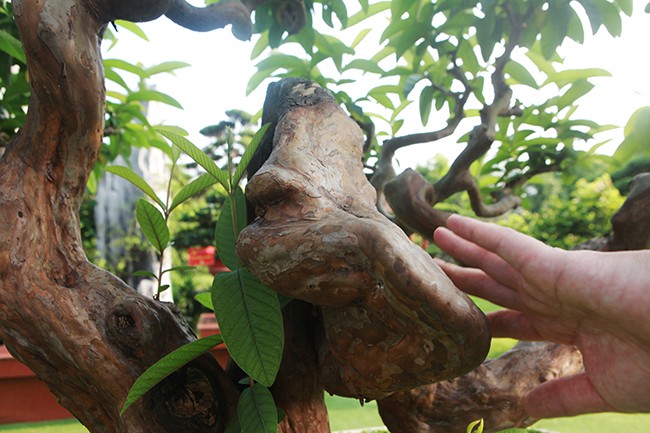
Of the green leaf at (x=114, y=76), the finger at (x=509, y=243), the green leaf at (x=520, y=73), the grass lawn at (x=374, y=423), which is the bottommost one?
the grass lawn at (x=374, y=423)

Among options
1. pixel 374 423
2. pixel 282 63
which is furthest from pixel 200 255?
pixel 282 63

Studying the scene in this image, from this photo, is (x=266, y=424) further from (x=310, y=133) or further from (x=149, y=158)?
(x=149, y=158)

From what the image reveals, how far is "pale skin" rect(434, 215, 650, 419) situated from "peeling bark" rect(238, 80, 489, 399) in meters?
0.12

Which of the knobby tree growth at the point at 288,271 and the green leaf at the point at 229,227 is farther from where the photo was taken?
the green leaf at the point at 229,227

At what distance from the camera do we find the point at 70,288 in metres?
0.64

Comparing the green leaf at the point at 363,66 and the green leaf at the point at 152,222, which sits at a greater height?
the green leaf at the point at 363,66

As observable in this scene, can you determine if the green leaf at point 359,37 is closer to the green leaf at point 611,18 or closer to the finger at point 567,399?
the green leaf at point 611,18

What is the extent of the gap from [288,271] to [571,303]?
0.97ft

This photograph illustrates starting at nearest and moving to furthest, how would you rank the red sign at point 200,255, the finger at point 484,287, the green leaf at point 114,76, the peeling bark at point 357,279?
1. the peeling bark at point 357,279
2. the finger at point 484,287
3. the green leaf at point 114,76
4. the red sign at point 200,255

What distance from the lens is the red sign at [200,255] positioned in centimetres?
541

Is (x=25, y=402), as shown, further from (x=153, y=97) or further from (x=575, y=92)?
(x=575, y=92)

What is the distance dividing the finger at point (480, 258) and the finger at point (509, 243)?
45mm

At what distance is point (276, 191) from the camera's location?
0.51 m

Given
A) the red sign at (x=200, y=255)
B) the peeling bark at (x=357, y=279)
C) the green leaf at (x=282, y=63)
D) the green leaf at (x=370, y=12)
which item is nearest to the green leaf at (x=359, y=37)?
the green leaf at (x=370, y=12)
